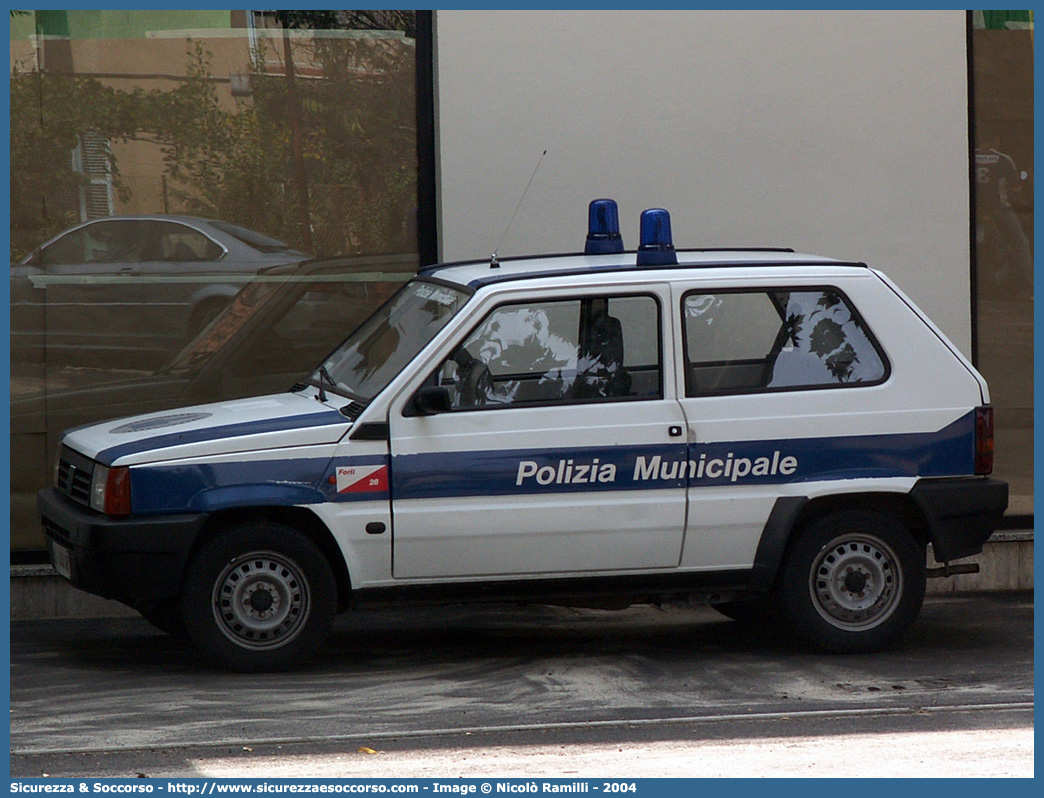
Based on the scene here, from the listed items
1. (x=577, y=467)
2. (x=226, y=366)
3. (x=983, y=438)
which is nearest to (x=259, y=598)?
(x=577, y=467)

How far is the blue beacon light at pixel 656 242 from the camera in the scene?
24.2ft

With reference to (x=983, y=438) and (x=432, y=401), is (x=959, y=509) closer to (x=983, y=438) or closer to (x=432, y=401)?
(x=983, y=438)

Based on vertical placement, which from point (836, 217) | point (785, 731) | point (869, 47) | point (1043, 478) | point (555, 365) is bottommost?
point (785, 731)

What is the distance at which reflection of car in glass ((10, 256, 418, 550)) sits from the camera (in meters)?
9.09

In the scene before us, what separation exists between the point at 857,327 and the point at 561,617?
8.33ft

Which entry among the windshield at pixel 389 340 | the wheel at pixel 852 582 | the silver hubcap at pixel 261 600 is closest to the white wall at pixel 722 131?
the windshield at pixel 389 340

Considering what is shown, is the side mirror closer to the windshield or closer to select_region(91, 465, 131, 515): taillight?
the windshield

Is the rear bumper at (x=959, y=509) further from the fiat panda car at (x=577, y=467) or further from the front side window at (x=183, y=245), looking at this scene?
the front side window at (x=183, y=245)

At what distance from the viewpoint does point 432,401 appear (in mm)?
6926

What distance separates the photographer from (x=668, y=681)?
23.3 ft

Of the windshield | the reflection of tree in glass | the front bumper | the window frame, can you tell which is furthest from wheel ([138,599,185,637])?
the reflection of tree in glass

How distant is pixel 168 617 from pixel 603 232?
2917mm
